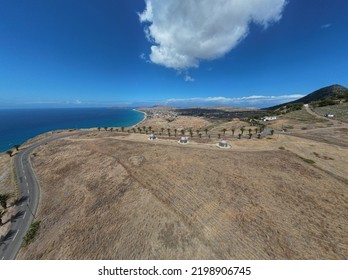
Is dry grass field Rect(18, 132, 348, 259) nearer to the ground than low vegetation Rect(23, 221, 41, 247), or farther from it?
farther from it

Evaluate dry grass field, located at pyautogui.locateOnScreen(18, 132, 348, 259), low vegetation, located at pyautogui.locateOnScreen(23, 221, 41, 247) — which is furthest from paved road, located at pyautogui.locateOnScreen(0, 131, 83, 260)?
dry grass field, located at pyautogui.locateOnScreen(18, 132, 348, 259)

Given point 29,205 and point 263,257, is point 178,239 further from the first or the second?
point 29,205

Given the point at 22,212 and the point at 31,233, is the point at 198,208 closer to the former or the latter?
the point at 31,233

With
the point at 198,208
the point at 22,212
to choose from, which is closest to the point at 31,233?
the point at 22,212

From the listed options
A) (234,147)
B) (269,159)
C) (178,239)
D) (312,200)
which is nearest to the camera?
(178,239)

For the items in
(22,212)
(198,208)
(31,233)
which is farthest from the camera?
(22,212)

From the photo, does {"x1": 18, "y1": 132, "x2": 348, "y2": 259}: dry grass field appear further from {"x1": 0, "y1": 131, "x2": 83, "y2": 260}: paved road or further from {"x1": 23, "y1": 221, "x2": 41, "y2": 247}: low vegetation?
{"x1": 0, "y1": 131, "x2": 83, "y2": 260}: paved road

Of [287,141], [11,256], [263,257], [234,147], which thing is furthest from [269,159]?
[11,256]
